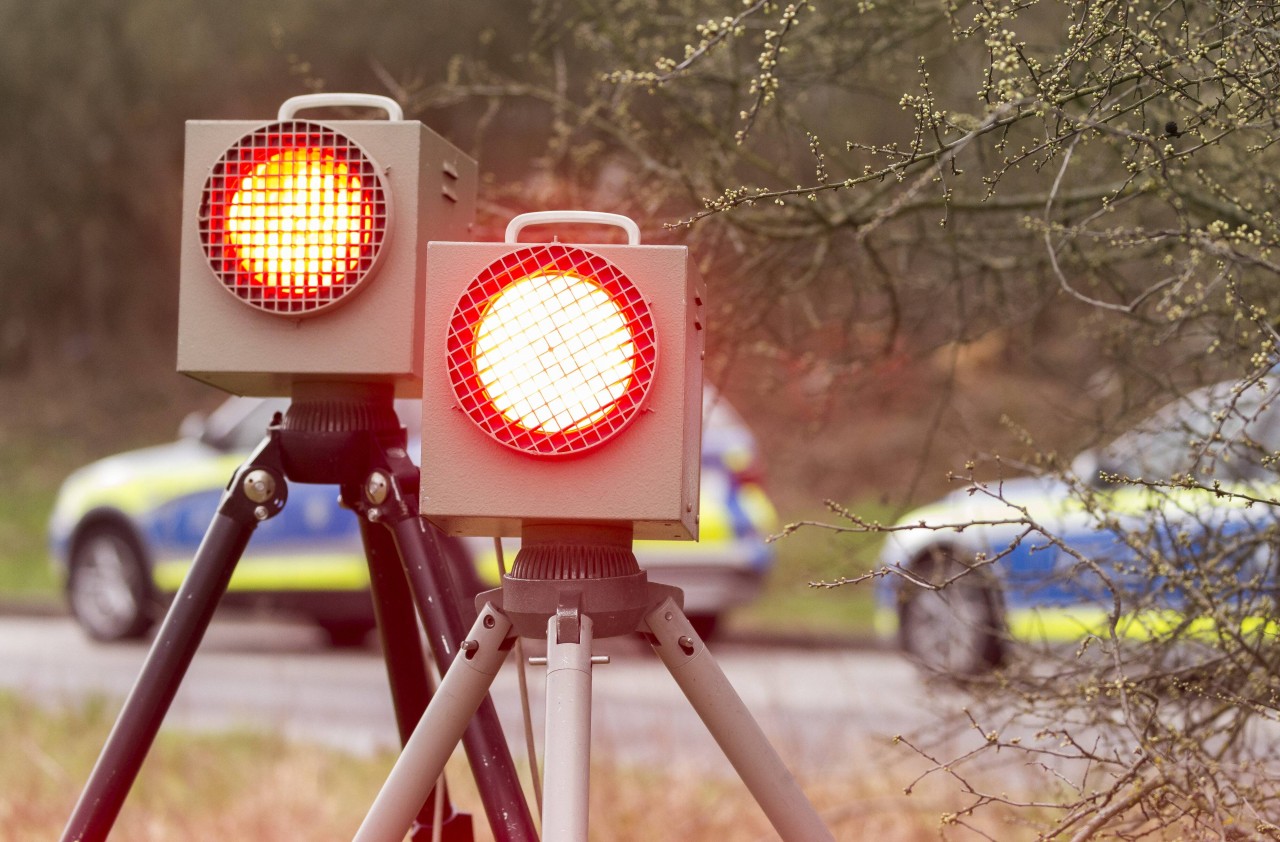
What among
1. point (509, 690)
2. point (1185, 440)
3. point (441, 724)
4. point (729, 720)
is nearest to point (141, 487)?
point (509, 690)

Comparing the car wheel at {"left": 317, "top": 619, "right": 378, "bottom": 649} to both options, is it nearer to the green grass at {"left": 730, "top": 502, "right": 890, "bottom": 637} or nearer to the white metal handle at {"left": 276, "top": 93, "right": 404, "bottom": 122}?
the green grass at {"left": 730, "top": 502, "right": 890, "bottom": 637}

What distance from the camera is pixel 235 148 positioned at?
1980mm

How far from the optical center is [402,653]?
2.34 metres

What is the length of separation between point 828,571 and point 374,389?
1442 mm

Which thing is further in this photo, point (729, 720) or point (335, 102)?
point (335, 102)

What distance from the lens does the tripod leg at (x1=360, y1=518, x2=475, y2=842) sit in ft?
7.52

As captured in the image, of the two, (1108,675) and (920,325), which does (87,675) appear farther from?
(1108,675)

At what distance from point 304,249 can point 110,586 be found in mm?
7832

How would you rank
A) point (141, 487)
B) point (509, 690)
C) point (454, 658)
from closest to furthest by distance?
point (454, 658) → point (509, 690) → point (141, 487)

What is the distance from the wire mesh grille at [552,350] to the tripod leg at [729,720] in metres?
0.26

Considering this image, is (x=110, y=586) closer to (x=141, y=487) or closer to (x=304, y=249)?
(x=141, y=487)

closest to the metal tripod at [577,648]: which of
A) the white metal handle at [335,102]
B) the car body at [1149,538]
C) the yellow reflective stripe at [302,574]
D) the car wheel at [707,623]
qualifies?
the car body at [1149,538]

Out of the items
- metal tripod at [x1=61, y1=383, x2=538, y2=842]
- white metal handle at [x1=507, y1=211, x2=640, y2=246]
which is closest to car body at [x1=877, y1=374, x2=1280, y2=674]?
white metal handle at [x1=507, y1=211, x2=640, y2=246]

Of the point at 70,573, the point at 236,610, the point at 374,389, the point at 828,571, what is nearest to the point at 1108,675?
the point at 828,571
